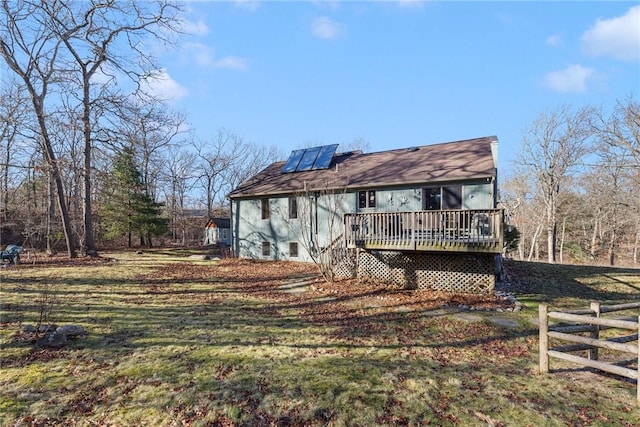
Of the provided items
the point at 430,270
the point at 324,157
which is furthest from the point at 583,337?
the point at 324,157

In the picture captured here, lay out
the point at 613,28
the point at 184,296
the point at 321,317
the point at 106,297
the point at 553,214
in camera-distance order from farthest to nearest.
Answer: the point at 553,214
the point at 613,28
the point at 184,296
the point at 106,297
the point at 321,317

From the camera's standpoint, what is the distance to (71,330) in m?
5.62

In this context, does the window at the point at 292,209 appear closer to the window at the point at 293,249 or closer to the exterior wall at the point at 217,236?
the window at the point at 293,249

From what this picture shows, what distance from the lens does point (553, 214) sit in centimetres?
2436

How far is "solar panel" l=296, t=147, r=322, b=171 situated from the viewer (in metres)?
17.7

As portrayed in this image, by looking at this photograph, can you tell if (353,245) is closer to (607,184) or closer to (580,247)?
(607,184)

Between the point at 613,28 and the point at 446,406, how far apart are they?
15508mm

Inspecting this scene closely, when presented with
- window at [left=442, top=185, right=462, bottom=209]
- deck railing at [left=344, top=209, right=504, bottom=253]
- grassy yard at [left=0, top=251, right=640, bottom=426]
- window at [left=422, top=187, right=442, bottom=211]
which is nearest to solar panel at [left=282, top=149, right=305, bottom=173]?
window at [left=422, top=187, right=442, bottom=211]

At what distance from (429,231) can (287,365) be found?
6.66 m

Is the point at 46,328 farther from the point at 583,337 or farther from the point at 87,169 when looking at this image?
the point at 87,169

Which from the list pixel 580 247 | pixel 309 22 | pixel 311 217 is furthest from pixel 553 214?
pixel 309 22

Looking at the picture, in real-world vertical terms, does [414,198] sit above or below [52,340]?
above

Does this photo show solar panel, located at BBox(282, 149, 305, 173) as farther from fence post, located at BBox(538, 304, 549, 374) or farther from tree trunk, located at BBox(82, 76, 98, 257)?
fence post, located at BBox(538, 304, 549, 374)

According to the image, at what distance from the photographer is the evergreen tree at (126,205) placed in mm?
24438
